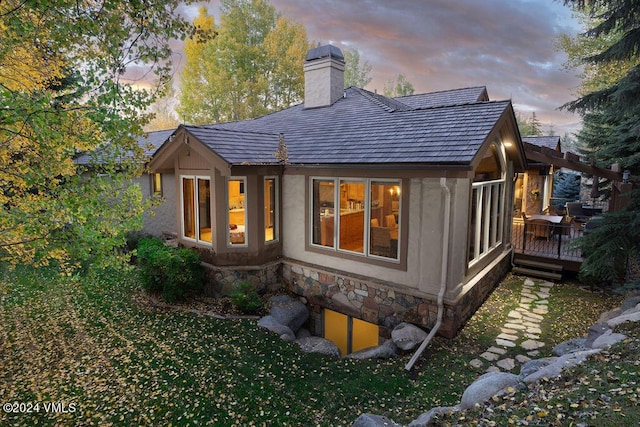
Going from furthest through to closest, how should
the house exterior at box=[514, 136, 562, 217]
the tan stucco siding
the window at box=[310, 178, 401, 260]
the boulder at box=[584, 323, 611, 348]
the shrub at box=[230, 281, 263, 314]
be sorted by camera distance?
the house exterior at box=[514, 136, 562, 217]
the shrub at box=[230, 281, 263, 314]
the window at box=[310, 178, 401, 260]
the tan stucco siding
the boulder at box=[584, 323, 611, 348]

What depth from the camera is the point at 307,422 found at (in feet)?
14.5

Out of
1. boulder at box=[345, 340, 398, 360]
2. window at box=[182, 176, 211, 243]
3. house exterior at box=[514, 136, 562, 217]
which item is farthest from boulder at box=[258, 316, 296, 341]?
house exterior at box=[514, 136, 562, 217]

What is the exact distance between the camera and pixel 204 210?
8.66m

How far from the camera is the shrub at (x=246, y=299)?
772cm

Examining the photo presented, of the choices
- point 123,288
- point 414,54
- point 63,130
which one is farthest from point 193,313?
point 414,54

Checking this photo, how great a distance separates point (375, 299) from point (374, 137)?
3.70m

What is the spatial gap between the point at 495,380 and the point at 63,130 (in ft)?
19.4

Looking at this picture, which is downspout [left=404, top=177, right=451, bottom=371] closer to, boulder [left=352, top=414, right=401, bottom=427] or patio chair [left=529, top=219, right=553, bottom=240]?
boulder [left=352, top=414, right=401, bottom=427]

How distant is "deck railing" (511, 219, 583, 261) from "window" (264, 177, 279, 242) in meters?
7.38

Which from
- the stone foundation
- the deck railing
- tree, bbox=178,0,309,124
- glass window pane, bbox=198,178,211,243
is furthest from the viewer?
tree, bbox=178,0,309,124

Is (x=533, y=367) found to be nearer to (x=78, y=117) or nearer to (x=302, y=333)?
(x=302, y=333)

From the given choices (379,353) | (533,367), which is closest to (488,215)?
(533,367)

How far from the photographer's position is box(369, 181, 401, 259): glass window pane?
23.1 feet

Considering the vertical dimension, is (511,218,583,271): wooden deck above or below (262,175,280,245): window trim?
below
